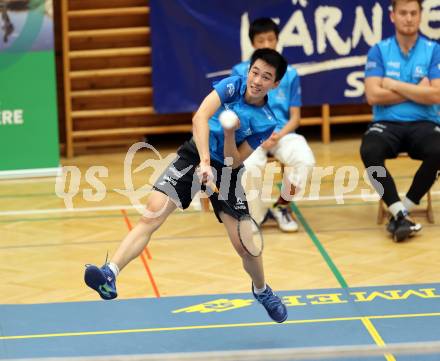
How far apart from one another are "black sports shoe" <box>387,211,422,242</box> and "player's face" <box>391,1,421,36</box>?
1.49m

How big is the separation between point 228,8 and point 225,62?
601mm

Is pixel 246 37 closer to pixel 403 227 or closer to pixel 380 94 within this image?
pixel 380 94

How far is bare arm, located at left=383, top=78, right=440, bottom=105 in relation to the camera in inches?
309

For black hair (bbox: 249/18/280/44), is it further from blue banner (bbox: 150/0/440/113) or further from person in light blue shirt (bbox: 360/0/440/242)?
blue banner (bbox: 150/0/440/113)

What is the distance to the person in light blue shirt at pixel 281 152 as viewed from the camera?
7.84 m

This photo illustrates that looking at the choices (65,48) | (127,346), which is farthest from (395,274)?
(65,48)

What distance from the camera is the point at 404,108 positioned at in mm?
8023

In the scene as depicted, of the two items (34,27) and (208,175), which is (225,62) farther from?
(208,175)

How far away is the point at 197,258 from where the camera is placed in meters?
7.35

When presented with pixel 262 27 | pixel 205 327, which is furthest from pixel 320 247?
pixel 205 327

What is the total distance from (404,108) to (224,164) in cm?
288

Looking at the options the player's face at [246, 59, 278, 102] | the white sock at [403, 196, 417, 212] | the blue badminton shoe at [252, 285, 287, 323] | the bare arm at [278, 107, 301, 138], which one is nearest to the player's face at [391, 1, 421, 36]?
the bare arm at [278, 107, 301, 138]

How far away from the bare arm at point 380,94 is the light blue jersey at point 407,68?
6 cm

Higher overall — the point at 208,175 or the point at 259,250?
the point at 208,175
